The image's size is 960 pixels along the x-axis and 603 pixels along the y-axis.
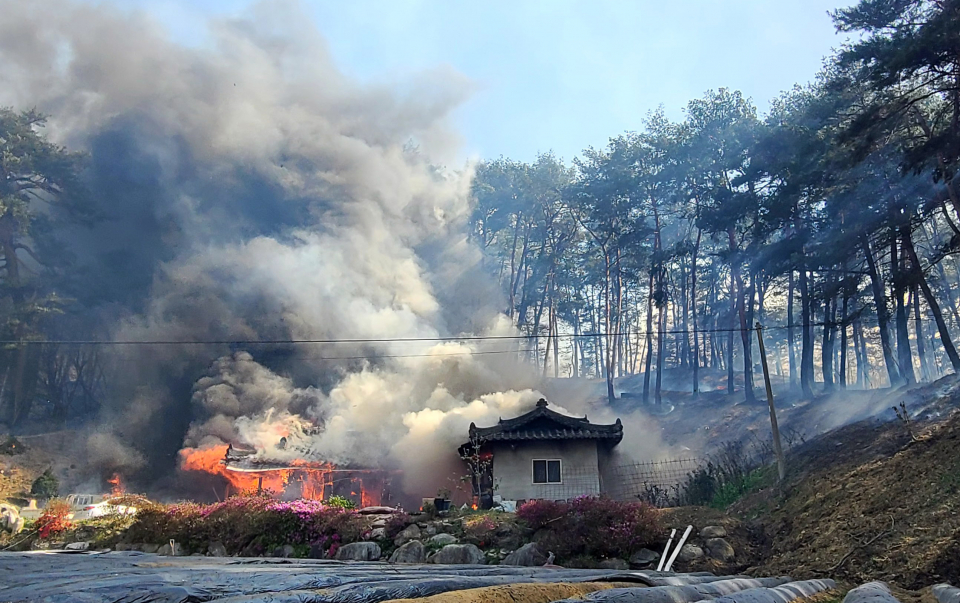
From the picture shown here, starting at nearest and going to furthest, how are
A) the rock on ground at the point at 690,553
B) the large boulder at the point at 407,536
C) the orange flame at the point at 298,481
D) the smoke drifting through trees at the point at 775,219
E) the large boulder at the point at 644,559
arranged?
the rock on ground at the point at 690,553 → the large boulder at the point at 644,559 → the large boulder at the point at 407,536 → the smoke drifting through trees at the point at 775,219 → the orange flame at the point at 298,481

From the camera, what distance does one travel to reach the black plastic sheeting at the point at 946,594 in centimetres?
657

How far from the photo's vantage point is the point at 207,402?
33594 millimetres

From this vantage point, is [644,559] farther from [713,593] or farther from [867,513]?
[713,593]

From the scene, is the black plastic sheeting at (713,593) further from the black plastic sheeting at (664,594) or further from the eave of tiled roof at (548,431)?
the eave of tiled roof at (548,431)

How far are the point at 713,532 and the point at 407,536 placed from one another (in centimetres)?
687

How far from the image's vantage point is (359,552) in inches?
595

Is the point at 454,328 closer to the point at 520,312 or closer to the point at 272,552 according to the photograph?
the point at 520,312

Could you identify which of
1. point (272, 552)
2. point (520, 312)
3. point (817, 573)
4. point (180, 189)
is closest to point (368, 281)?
point (520, 312)

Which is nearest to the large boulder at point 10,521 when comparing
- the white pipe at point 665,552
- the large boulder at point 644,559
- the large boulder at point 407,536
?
the large boulder at point 407,536

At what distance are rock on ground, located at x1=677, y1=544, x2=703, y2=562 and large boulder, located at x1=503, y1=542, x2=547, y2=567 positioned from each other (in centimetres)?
274

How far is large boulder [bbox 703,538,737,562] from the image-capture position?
1315cm

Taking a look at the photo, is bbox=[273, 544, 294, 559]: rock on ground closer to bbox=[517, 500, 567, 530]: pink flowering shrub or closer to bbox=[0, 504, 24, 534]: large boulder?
bbox=[517, 500, 567, 530]: pink flowering shrub

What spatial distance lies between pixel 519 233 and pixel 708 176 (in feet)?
50.3

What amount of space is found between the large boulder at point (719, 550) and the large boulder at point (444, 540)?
215 inches
